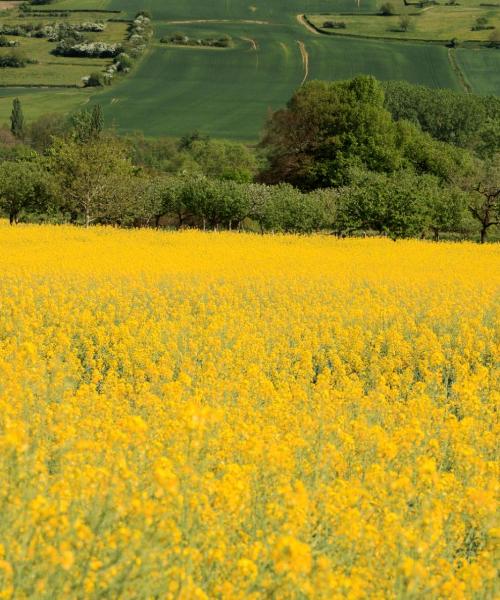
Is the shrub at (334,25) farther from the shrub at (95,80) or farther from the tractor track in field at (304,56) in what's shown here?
the shrub at (95,80)

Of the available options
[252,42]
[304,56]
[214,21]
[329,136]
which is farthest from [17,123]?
[329,136]

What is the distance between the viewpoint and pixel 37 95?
130750 millimetres

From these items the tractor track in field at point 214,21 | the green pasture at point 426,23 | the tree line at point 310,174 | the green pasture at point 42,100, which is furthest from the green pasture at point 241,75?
the tree line at point 310,174

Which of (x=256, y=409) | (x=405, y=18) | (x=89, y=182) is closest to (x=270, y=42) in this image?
(x=405, y=18)

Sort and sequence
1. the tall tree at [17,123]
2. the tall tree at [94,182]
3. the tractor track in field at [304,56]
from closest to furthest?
the tall tree at [94,182], the tall tree at [17,123], the tractor track in field at [304,56]

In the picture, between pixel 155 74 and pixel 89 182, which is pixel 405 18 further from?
pixel 89 182

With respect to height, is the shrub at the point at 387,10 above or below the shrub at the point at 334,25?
above

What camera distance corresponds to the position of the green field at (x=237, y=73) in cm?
11625

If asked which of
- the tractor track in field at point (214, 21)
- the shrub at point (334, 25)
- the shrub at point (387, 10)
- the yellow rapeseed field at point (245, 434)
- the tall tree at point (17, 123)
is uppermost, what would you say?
the yellow rapeseed field at point (245, 434)

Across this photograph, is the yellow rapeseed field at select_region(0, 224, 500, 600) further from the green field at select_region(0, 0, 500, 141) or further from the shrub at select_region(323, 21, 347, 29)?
the shrub at select_region(323, 21, 347, 29)

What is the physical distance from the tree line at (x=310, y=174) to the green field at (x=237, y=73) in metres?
11.7

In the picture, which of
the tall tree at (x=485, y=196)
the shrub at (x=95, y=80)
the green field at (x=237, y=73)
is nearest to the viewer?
the tall tree at (x=485, y=196)

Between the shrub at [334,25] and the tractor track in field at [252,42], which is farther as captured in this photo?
the shrub at [334,25]

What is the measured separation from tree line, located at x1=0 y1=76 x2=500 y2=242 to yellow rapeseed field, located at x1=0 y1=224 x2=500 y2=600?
Answer: 67.1ft
